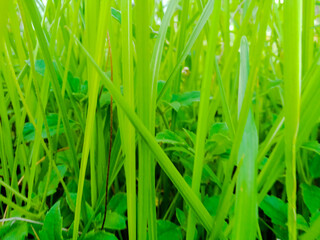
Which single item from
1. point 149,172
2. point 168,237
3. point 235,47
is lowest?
point 168,237

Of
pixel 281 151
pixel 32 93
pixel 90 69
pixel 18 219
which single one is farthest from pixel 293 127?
pixel 32 93

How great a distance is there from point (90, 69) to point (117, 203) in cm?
19

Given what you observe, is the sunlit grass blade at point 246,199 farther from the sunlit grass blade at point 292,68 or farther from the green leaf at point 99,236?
the green leaf at point 99,236

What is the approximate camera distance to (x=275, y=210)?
0.41 meters

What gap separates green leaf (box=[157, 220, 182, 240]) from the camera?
37 centimetres

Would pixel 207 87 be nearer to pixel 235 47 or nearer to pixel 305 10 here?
pixel 235 47

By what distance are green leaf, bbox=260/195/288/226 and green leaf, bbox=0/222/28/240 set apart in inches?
11.9

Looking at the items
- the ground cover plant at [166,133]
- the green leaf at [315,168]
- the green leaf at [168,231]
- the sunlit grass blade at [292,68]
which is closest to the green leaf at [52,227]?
the ground cover plant at [166,133]

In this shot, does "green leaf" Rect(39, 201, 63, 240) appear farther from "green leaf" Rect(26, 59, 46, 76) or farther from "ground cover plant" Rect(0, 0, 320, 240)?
"green leaf" Rect(26, 59, 46, 76)

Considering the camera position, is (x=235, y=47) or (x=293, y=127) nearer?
(x=293, y=127)

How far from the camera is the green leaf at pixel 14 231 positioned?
0.33 meters

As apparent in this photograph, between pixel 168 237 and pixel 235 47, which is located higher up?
pixel 235 47

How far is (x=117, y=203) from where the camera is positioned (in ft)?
1.33

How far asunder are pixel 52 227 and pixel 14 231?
53 millimetres
